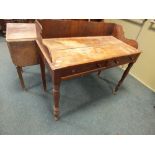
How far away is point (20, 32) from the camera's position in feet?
4.31

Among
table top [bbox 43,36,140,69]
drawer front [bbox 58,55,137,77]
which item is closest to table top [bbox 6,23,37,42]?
table top [bbox 43,36,140,69]

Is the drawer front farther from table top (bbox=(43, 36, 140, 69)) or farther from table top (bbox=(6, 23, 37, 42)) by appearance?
table top (bbox=(6, 23, 37, 42))

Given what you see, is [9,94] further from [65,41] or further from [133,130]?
[133,130]

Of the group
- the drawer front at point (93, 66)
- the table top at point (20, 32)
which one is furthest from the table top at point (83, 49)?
the table top at point (20, 32)

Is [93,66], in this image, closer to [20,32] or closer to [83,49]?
[83,49]

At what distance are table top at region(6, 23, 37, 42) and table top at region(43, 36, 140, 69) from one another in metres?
0.17

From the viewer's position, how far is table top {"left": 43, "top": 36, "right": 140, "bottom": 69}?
102cm

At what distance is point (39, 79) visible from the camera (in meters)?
1.86

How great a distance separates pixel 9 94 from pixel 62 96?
637 millimetres

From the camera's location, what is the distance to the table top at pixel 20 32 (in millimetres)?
1216

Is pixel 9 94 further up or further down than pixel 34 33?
further down
